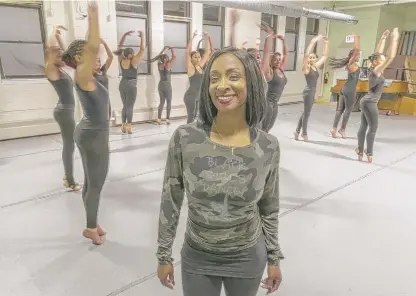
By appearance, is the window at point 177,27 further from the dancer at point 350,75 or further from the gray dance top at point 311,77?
the dancer at point 350,75

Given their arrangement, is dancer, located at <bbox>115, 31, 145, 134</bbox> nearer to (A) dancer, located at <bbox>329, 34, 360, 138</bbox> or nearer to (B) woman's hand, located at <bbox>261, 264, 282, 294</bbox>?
(A) dancer, located at <bbox>329, 34, 360, 138</bbox>

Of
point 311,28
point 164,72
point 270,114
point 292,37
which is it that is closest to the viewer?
point 270,114

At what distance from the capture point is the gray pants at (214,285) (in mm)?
1131

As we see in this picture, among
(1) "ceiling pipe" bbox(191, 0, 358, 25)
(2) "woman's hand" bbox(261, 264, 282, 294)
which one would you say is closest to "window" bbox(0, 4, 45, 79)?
(1) "ceiling pipe" bbox(191, 0, 358, 25)

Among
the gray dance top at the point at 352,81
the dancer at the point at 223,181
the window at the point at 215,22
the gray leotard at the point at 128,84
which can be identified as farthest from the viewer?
the window at the point at 215,22

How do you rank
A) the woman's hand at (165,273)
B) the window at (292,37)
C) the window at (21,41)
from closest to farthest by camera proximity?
1. the woman's hand at (165,273)
2. the window at (21,41)
3. the window at (292,37)

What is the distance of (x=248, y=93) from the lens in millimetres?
1075

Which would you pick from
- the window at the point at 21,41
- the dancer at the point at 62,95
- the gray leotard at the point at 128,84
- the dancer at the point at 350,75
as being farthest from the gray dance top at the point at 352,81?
the window at the point at 21,41

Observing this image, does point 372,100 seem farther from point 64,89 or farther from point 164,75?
point 164,75

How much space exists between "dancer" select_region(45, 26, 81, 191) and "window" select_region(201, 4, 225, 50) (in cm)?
586

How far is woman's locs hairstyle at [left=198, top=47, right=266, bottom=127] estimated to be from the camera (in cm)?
106

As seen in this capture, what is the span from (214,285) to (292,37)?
427 inches

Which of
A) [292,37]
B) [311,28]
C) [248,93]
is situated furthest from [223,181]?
[311,28]

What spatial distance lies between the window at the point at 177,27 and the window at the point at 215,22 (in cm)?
77
